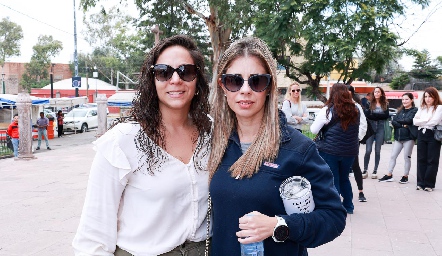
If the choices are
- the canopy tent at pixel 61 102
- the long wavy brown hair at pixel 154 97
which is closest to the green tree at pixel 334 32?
the long wavy brown hair at pixel 154 97

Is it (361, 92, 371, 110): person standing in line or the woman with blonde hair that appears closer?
the woman with blonde hair

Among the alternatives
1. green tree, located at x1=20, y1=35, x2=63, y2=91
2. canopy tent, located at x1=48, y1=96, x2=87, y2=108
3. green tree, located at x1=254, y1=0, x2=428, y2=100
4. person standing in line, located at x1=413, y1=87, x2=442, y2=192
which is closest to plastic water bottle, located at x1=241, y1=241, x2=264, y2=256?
person standing in line, located at x1=413, y1=87, x2=442, y2=192

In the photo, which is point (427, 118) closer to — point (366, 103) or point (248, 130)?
point (366, 103)

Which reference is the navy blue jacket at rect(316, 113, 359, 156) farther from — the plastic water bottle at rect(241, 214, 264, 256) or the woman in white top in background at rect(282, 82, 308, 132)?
the plastic water bottle at rect(241, 214, 264, 256)

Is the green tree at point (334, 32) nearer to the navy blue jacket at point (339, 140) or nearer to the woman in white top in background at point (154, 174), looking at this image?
the navy blue jacket at point (339, 140)

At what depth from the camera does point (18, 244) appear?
4.98 meters

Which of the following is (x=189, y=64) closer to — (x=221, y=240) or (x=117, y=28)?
(x=221, y=240)

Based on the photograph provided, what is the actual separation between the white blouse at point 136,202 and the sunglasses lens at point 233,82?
37 cm

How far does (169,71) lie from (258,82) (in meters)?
0.42

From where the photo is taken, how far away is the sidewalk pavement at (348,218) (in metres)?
4.73

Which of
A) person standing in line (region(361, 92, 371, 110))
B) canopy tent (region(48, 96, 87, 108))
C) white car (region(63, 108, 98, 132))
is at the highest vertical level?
person standing in line (region(361, 92, 371, 110))

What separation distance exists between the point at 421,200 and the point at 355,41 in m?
6.50

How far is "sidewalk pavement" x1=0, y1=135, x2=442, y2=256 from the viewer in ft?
15.5

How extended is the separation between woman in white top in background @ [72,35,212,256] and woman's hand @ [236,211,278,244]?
33 centimetres
